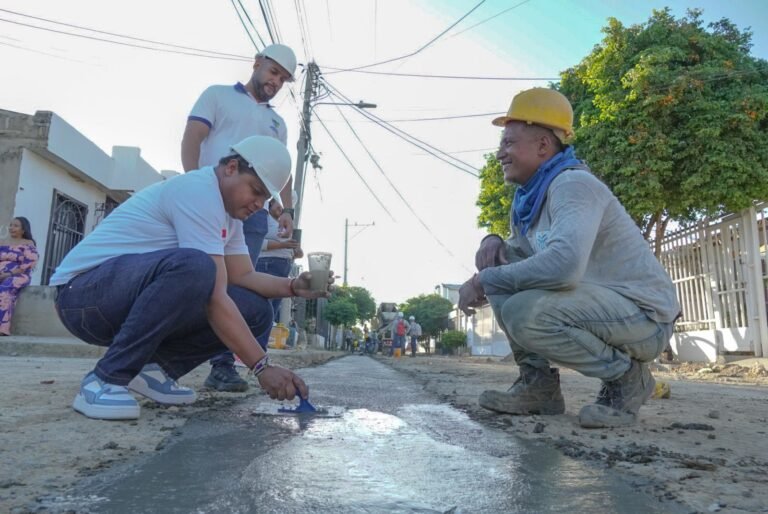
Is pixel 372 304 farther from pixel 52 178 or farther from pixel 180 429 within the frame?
pixel 180 429

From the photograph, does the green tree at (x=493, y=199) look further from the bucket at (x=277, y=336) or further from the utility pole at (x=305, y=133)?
the bucket at (x=277, y=336)

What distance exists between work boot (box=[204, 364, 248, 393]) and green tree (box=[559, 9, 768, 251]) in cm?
862

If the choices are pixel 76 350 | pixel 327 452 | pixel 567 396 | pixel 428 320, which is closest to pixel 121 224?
pixel 327 452

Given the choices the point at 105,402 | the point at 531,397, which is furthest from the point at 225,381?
the point at 531,397

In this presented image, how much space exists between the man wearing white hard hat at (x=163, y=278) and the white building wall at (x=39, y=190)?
26.7ft

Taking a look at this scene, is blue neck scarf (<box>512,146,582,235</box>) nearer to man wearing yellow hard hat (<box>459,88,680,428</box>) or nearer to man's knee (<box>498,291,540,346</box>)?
man wearing yellow hard hat (<box>459,88,680,428</box>)

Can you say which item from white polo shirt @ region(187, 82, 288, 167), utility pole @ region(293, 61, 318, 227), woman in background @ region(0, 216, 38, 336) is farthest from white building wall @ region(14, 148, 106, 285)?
white polo shirt @ region(187, 82, 288, 167)

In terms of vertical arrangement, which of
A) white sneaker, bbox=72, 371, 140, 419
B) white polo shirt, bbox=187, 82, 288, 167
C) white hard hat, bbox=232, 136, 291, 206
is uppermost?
white polo shirt, bbox=187, 82, 288, 167

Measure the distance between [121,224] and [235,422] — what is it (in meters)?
0.84

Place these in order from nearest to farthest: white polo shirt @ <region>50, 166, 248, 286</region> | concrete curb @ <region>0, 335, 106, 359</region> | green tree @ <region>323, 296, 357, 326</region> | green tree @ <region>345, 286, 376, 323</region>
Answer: white polo shirt @ <region>50, 166, 248, 286</region> < concrete curb @ <region>0, 335, 106, 359</region> < green tree @ <region>323, 296, 357, 326</region> < green tree @ <region>345, 286, 376, 323</region>

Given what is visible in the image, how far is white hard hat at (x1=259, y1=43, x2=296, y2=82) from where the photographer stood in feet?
10.7

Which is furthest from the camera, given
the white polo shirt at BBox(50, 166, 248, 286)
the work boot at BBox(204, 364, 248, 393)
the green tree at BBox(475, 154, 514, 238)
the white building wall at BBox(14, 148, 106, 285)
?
the green tree at BBox(475, 154, 514, 238)

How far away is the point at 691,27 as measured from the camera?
420 inches

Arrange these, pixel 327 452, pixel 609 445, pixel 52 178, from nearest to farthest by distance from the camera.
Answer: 1. pixel 327 452
2. pixel 609 445
3. pixel 52 178
